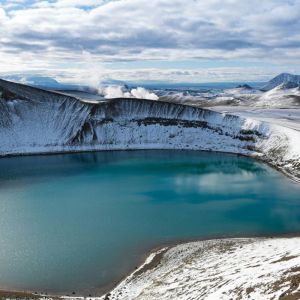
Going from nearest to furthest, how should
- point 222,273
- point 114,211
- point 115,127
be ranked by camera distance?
1. point 222,273
2. point 114,211
3. point 115,127

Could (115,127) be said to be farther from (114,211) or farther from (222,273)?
(222,273)

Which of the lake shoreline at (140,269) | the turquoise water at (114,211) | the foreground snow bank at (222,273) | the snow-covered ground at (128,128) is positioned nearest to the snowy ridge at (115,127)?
the snow-covered ground at (128,128)

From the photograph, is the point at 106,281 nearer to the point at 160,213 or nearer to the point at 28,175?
the point at 160,213

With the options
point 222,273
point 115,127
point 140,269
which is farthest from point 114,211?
point 115,127

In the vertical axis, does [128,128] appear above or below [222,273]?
above

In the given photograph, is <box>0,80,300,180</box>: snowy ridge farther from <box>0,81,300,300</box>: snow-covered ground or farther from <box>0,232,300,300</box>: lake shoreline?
<box>0,232,300,300</box>: lake shoreline

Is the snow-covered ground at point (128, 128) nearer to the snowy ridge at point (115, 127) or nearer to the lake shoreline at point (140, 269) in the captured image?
the snowy ridge at point (115, 127)

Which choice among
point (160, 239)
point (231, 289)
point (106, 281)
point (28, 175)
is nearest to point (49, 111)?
point (28, 175)
